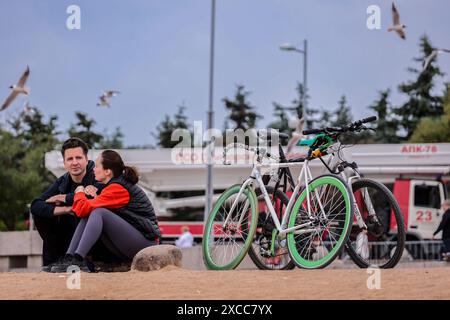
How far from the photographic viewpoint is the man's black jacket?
739 centimetres

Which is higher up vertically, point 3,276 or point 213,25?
point 213,25

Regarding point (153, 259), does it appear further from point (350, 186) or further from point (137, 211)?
point (350, 186)

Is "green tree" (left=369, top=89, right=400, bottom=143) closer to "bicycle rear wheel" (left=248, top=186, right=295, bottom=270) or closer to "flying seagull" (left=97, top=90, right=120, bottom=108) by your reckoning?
"flying seagull" (left=97, top=90, right=120, bottom=108)

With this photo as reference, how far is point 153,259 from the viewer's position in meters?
7.12

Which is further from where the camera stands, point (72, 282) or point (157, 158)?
point (157, 158)

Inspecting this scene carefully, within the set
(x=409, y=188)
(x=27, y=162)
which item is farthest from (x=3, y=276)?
(x=27, y=162)

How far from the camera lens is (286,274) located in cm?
636

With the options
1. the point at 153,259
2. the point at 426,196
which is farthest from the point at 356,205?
the point at 426,196

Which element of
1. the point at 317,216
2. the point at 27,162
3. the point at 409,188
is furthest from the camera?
the point at 27,162

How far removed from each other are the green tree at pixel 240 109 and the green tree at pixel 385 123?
25.9ft

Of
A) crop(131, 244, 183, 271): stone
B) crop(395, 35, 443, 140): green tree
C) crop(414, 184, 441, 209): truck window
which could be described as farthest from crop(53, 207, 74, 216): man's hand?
crop(395, 35, 443, 140): green tree

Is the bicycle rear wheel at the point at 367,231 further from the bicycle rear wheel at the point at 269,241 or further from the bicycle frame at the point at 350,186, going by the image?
the bicycle rear wheel at the point at 269,241

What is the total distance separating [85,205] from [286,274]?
5.42ft
